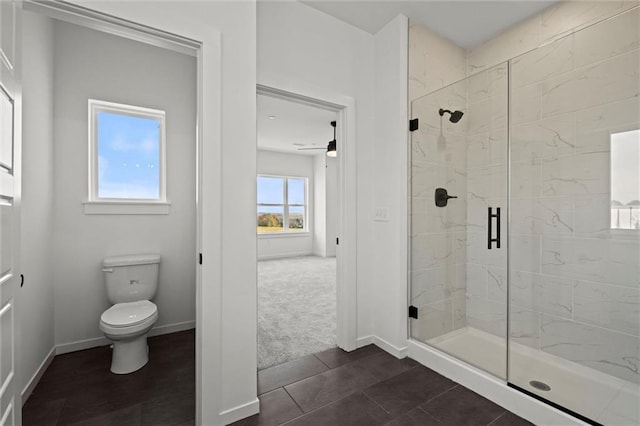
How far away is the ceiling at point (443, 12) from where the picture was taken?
2254 mm

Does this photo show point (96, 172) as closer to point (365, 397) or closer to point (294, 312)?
point (294, 312)

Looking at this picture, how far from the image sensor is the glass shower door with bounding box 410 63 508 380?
2344 mm

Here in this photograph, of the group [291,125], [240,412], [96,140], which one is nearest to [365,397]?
[240,412]

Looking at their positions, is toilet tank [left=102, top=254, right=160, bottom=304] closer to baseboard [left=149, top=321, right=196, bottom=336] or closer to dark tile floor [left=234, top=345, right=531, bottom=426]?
baseboard [left=149, top=321, right=196, bottom=336]

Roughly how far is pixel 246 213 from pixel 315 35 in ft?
5.28

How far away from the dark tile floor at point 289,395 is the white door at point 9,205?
2.27ft

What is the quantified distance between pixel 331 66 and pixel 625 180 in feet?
7.06

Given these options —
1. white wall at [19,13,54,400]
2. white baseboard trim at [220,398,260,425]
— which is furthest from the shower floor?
white wall at [19,13,54,400]

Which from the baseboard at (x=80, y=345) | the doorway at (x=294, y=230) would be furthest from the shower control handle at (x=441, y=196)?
the baseboard at (x=80, y=345)

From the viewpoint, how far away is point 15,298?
1.15m

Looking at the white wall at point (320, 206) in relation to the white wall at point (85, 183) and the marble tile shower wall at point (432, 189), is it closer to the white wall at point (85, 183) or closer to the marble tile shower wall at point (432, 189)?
the white wall at point (85, 183)

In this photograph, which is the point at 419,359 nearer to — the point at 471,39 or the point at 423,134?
the point at 423,134

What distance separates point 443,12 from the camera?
2.35 m

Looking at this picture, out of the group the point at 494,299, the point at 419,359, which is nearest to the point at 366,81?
the point at 494,299
